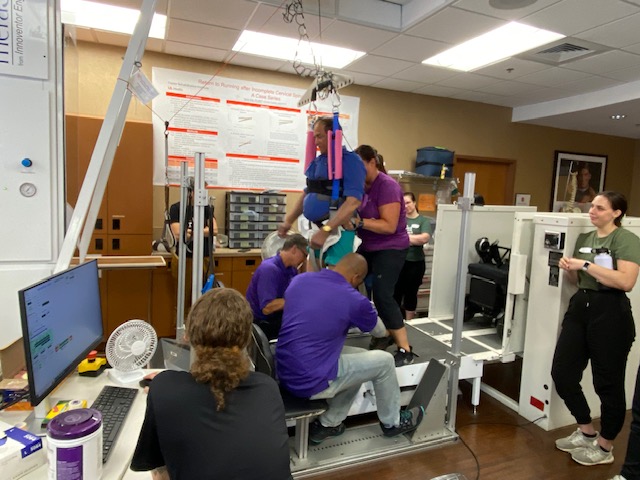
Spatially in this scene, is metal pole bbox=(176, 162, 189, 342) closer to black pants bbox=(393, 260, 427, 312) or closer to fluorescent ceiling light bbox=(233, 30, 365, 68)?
fluorescent ceiling light bbox=(233, 30, 365, 68)

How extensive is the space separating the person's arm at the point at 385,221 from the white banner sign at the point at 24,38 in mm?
1745

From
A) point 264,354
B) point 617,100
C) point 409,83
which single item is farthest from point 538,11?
point 264,354

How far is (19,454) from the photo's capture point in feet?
3.51

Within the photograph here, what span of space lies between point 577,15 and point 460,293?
229 cm

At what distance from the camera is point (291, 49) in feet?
14.0

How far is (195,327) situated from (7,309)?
4.02 feet

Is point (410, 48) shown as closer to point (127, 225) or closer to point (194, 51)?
point (194, 51)

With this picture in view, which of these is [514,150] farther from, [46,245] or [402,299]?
[46,245]

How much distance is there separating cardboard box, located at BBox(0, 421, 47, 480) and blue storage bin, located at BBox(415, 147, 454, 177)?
5.02m

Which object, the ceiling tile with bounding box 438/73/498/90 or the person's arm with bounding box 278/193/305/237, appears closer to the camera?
the person's arm with bounding box 278/193/305/237

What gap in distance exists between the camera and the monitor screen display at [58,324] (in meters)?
1.18

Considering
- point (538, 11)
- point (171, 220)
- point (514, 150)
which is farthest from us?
point (514, 150)

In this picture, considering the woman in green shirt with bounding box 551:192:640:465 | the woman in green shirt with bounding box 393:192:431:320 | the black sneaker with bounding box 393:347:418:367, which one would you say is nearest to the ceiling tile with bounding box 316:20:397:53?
the woman in green shirt with bounding box 393:192:431:320

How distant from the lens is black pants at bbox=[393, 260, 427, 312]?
4184 mm
